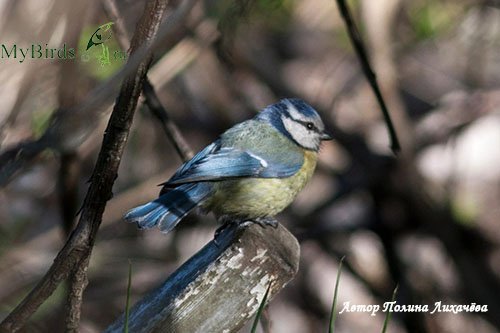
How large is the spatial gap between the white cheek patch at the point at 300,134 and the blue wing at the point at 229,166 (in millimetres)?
171

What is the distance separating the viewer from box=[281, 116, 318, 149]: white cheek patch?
11.1 ft

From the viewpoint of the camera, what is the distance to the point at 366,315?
517 cm

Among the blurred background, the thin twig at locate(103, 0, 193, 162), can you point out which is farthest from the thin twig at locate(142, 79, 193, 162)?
the blurred background

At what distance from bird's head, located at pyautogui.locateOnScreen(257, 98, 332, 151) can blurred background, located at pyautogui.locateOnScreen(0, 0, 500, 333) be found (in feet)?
2.50

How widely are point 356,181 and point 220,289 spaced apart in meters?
3.02

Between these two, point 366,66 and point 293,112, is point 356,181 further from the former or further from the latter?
point 366,66

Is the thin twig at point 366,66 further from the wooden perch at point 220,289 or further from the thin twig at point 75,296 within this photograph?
the thin twig at point 75,296

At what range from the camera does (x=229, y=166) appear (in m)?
2.94

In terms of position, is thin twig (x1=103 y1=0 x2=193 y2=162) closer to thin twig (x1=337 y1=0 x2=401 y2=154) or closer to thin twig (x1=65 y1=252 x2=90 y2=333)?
thin twig (x1=337 y1=0 x2=401 y2=154)

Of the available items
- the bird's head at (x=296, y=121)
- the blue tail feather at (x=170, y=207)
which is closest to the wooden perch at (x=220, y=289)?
the blue tail feather at (x=170, y=207)

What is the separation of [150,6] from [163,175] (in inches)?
122

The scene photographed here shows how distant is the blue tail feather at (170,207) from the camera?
2.45m

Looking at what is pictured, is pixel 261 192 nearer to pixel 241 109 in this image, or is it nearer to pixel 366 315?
pixel 241 109

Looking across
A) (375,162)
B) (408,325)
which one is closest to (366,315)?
(408,325)
